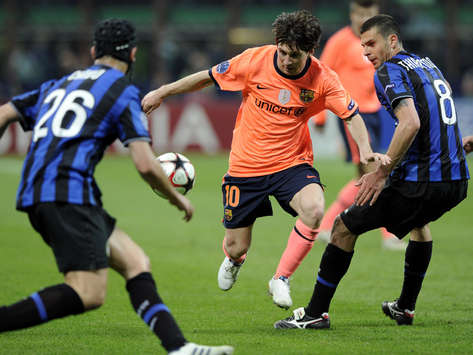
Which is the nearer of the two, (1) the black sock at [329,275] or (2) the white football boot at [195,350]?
(2) the white football boot at [195,350]

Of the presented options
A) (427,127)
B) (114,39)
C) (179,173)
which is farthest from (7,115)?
(427,127)

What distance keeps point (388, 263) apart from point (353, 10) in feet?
9.30

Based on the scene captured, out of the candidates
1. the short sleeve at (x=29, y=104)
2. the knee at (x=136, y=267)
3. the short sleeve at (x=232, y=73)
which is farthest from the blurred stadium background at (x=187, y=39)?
the knee at (x=136, y=267)

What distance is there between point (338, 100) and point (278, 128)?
0.53 m

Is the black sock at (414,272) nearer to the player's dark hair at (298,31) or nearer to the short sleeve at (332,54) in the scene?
the player's dark hair at (298,31)

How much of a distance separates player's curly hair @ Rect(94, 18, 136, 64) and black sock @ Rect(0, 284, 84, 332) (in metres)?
1.33

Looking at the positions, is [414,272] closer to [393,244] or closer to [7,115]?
[7,115]

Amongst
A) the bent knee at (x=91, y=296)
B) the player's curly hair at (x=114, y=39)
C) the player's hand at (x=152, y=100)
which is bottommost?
the bent knee at (x=91, y=296)

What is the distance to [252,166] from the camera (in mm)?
6430

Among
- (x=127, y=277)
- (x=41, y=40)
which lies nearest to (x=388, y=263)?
(x=127, y=277)

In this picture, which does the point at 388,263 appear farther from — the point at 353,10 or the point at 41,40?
the point at 41,40

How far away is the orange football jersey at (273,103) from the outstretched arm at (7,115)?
6.42 feet

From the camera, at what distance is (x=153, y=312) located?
4.41 metres

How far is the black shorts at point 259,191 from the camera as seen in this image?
625 cm
